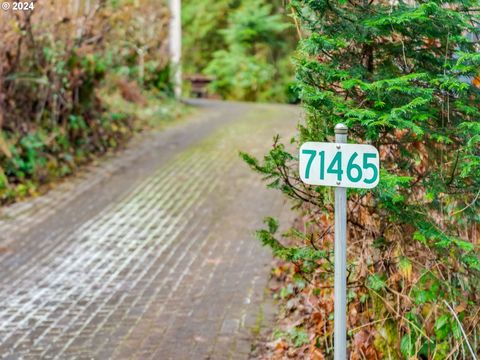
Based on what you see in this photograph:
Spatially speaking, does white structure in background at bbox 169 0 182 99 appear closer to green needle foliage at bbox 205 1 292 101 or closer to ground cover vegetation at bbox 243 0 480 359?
green needle foliage at bbox 205 1 292 101

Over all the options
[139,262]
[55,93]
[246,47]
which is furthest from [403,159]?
[246,47]

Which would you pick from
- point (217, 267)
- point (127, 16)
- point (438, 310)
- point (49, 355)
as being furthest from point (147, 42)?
point (438, 310)

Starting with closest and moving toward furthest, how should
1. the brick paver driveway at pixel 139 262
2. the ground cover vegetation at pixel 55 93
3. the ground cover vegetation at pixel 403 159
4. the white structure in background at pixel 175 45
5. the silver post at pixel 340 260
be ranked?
the silver post at pixel 340 260, the ground cover vegetation at pixel 403 159, the brick paver driveway at pixel 139 262, the ground cover vegetation at pixel 55 93, the white structure in background at pixel 175 45

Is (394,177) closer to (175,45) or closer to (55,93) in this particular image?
(55,93)

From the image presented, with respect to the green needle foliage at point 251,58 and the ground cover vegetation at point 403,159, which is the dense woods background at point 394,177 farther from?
the green needle foliage at point 251,58

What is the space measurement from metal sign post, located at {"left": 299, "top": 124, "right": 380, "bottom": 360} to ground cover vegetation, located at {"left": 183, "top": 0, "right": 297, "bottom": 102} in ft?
Answer: 97.6

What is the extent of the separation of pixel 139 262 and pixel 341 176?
18.5ft

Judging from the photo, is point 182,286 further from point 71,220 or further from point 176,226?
point 71,220

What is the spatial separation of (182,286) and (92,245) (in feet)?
6.38

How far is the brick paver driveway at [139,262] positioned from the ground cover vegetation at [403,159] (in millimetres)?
1599

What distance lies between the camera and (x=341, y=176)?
13.2 feet

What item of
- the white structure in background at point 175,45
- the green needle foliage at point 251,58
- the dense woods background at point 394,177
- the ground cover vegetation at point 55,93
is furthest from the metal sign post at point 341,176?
the green needle foliage at point 251,58

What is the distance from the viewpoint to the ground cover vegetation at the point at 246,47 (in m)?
34.5

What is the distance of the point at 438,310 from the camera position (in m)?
5.51
